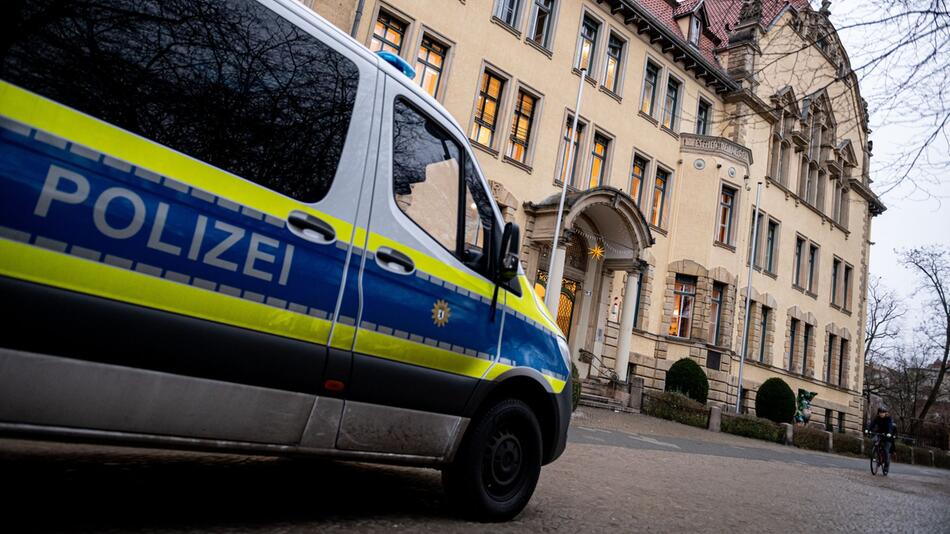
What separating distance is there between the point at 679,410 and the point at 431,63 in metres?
13.4

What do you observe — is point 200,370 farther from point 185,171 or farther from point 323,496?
point 323,496

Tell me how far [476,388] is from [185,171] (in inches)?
79.1

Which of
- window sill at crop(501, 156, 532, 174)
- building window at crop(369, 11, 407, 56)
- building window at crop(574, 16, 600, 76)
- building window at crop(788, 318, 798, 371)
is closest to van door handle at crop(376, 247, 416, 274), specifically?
building window at crop(369, 11, 407, 56)

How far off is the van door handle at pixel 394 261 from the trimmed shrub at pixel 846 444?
2371 cm

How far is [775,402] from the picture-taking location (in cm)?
2322

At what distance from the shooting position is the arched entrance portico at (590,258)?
17422mm

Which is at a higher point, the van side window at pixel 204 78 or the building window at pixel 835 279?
the building window at pixel 835 279

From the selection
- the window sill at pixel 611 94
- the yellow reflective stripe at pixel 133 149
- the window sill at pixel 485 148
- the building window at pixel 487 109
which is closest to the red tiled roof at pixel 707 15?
the window sill at pixel 611 94

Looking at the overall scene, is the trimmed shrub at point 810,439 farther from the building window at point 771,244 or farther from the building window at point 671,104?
the building window at point 671,104

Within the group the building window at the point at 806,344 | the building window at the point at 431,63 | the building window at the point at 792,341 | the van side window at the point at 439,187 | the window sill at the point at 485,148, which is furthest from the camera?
the building window at the point at 806,344

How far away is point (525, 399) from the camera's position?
393cm

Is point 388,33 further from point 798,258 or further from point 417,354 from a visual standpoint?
point 798,258

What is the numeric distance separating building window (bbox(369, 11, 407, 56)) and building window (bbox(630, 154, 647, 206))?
401 inches

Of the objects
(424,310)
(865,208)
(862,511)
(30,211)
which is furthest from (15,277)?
(865,208)
